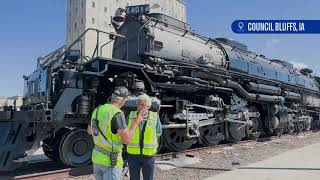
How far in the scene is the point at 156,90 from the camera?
10.2 meters

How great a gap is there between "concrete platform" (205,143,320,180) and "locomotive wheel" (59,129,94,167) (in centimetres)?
299

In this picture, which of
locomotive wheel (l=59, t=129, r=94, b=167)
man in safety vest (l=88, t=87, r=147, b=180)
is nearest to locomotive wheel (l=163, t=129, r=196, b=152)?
locomotive wheel (l=59, t=129, r=94, b=167)

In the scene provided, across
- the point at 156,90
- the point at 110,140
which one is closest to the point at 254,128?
the point at 156,90

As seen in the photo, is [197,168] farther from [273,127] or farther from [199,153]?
[273,127]

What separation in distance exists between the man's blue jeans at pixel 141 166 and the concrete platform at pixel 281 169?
9.06ft

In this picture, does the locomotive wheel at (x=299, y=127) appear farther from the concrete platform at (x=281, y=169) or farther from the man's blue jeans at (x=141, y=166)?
the man's blue jeans at (x=141, y=166)

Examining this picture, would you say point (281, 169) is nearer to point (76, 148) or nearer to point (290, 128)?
point (76, 148)

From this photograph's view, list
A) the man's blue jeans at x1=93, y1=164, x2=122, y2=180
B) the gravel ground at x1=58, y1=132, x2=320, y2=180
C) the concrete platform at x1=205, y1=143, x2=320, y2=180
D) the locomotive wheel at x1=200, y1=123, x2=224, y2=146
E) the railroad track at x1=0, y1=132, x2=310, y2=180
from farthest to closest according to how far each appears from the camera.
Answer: the locomotive wheel at x1=200, y1=123, x2=224, y2=146 < the gravel ground at x1=58, y1=132, x2=320, y2=180 < the concrete platform at x1=205, y1=143, x2=320, y2=180 < the railroad track at x1=0, y1=132, x2=310, y2=180 < the man's blue jeans at x1=93, y1=164, x2=122, y2=180

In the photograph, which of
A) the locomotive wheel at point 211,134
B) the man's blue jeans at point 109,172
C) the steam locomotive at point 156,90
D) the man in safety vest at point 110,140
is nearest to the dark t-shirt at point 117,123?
the man in safety vest at point 110,140

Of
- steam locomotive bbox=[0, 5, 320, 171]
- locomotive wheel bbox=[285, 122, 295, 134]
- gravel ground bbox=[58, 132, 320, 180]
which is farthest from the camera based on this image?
locomotive wheel bbox=[285, 122, 295, 134]

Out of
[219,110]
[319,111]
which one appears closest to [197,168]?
[219,110]

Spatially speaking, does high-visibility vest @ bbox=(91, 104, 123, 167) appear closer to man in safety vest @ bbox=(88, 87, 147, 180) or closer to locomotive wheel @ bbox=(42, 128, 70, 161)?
man in safety vest @ bbox=(88, 87, 147, 180)

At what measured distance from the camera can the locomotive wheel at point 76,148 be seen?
27.7ft

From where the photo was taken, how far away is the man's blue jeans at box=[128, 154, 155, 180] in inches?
209
